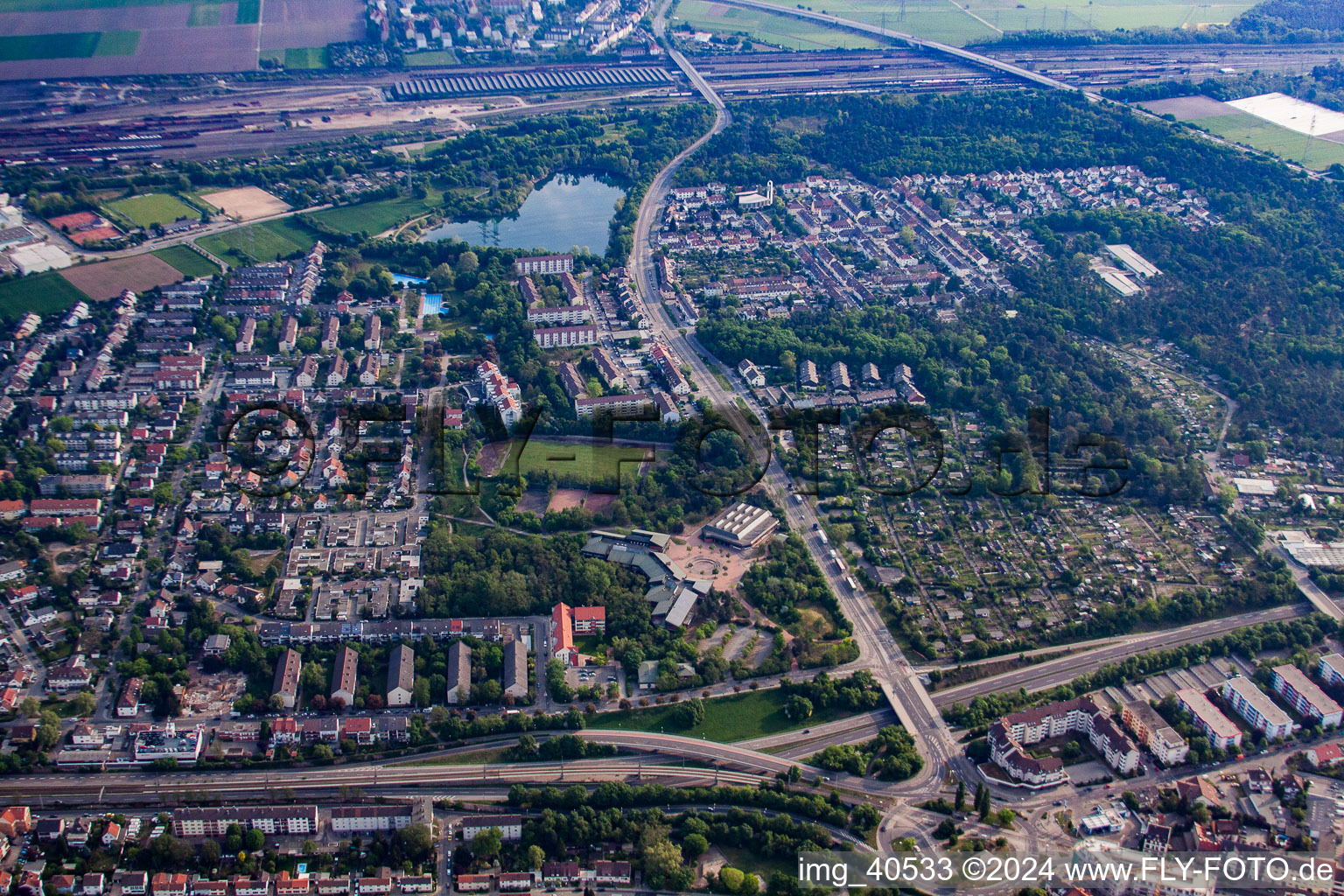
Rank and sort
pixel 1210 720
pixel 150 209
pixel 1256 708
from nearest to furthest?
pixel 1210 720 → pixel 1256 708 → pixel 150 209

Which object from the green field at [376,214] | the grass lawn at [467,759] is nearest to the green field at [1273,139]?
the green field at [376,214]

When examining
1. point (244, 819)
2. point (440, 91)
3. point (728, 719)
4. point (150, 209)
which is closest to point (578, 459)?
point (728, 719)

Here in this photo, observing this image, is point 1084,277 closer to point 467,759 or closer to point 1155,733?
point 1155,733

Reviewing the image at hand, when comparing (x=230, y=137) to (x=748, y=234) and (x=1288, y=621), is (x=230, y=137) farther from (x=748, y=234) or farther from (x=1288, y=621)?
(x=1288, y=621)

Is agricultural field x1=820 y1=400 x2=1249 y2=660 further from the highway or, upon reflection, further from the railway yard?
the highway

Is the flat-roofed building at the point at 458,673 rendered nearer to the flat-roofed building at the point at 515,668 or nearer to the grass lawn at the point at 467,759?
the flat-roofed building at the point at 515,668

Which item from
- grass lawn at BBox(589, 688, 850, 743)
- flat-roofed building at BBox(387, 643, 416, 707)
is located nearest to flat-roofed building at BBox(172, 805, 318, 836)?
flat-roofed building at BBox(387, 643, 416, 707)

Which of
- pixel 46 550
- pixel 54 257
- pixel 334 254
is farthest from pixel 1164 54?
pixel 46 550
